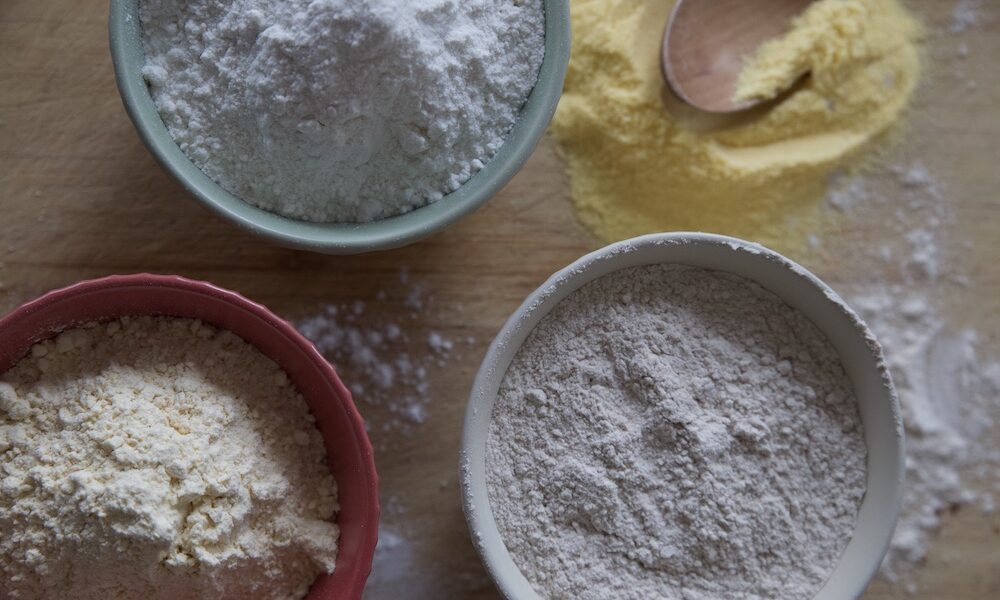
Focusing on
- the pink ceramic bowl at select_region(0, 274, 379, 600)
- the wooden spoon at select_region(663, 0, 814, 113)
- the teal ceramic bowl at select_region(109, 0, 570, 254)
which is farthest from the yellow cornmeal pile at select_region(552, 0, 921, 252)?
the pink ceramic bowl at select_region(0, 274, 379, 600)

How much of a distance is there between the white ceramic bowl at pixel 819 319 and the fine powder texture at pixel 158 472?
0.55 feet

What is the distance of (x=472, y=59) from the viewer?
0.93 m

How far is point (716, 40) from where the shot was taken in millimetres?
1120

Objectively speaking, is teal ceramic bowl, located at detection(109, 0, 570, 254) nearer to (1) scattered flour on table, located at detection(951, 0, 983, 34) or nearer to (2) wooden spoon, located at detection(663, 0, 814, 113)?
(2) wooden spoon, located at detection(663, 0, 814, 113)

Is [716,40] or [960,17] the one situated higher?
[960,17]

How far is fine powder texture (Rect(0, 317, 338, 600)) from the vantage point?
2.78 feet

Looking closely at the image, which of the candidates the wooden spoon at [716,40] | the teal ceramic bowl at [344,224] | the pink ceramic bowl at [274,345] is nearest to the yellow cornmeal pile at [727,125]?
the wooden spoon at [716,40]

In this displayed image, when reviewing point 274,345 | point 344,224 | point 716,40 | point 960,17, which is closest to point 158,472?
point 274,345

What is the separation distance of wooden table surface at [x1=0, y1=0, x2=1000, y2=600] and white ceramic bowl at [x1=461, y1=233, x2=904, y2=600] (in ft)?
0.46

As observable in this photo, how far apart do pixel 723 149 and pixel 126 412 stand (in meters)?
0.73

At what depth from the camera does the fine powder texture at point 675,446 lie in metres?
0.93

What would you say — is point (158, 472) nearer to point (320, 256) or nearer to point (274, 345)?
point (274, 345)

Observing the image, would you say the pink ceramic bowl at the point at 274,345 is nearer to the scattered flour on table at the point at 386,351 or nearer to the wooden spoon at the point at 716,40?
the scattered flour on table at the point at 386,351

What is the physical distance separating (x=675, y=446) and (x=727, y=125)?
0.42m
